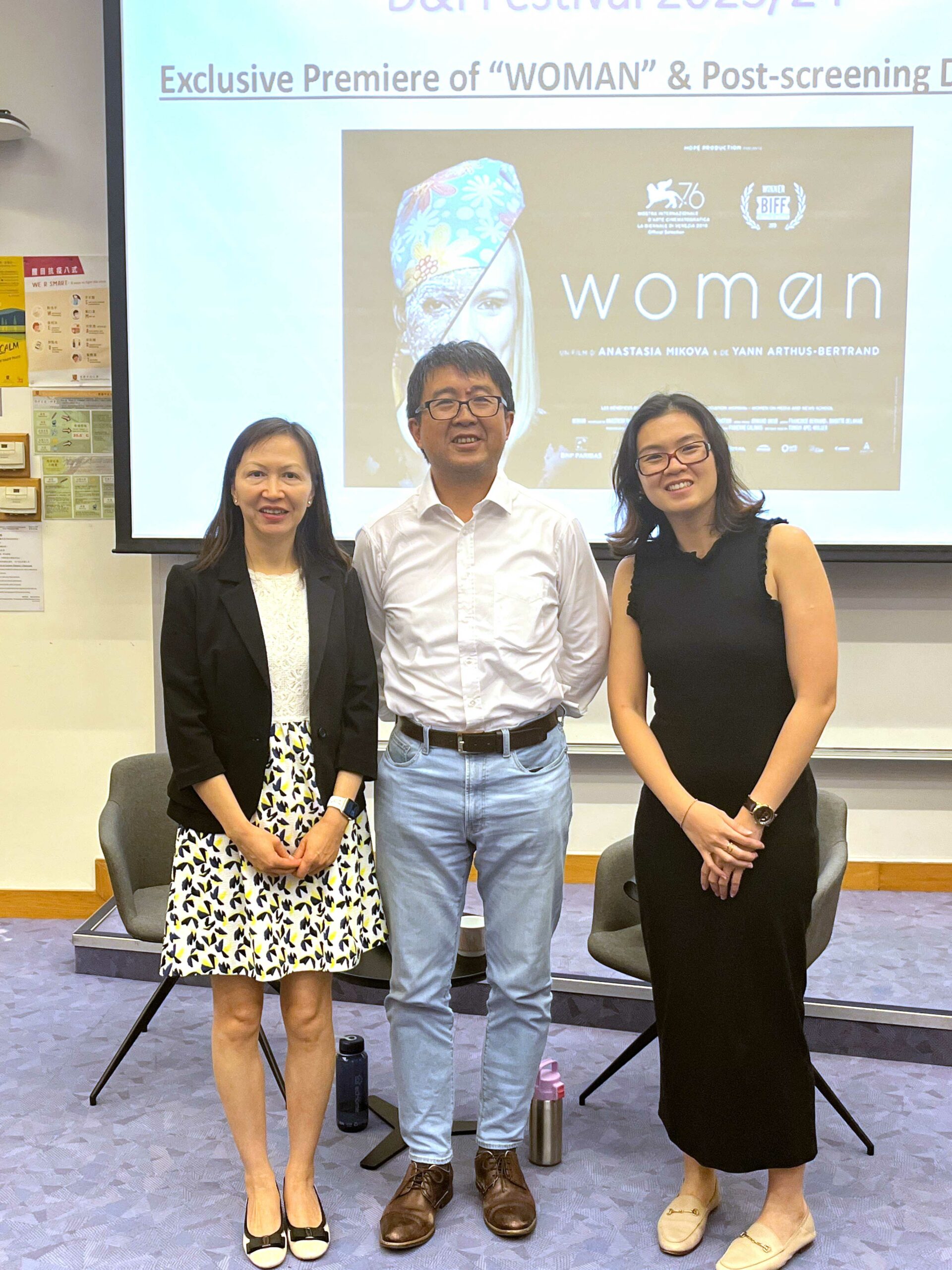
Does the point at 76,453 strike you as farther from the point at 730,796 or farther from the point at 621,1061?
the point at 730,796

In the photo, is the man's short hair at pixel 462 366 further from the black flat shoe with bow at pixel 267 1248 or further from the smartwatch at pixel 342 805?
the black flat shoe with bow at pixel 267 1248

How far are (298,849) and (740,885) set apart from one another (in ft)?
2.64

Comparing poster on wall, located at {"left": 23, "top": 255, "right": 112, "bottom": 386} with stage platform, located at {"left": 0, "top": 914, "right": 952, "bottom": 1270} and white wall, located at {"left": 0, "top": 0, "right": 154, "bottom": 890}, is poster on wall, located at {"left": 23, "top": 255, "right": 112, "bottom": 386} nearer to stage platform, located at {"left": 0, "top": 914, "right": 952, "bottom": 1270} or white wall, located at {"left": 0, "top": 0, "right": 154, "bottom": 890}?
white wall, located at {"left": 0, "top": 0, "right": 154, "bottom": 890}

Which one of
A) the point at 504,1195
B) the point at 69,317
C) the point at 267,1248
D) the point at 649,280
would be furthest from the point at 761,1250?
the point at 69,317

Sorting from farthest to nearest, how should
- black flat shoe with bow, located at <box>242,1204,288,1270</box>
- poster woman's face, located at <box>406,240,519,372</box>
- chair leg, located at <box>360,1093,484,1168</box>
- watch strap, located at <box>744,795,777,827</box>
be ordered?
poster woman's face, located at <box>406,240,519,372</box>
chair leg, located at <box>360,1093,484,1168</box>
black flat shoe with bow, located at <box>242,1204,288,1270</box>
watch strap, located at <box>744,795,777,827</box>

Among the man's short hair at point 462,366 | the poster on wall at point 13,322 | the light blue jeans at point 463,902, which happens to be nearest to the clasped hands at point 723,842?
the light blue jeans at point 463,902

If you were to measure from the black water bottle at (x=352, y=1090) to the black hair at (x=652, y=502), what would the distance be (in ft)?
4.43

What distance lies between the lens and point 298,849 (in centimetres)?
204

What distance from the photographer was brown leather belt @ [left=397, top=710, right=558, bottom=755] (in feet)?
6.83

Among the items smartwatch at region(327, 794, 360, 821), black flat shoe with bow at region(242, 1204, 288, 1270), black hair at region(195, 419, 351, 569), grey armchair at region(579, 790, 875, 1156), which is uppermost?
black hair at region(195, 419, 351, 569)

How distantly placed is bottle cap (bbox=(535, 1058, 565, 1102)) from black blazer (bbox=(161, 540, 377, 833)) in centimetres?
84

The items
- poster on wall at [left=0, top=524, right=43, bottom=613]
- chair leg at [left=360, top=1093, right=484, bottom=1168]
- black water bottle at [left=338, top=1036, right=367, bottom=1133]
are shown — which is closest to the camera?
chair leg at [left=360, top=1093, right=484, bottom=1168]

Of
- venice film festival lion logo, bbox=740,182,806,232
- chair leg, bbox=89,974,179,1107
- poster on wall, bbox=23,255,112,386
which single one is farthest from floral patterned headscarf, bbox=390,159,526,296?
chair leg, bbox=89,974,179,1107

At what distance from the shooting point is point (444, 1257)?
2.08 metres
